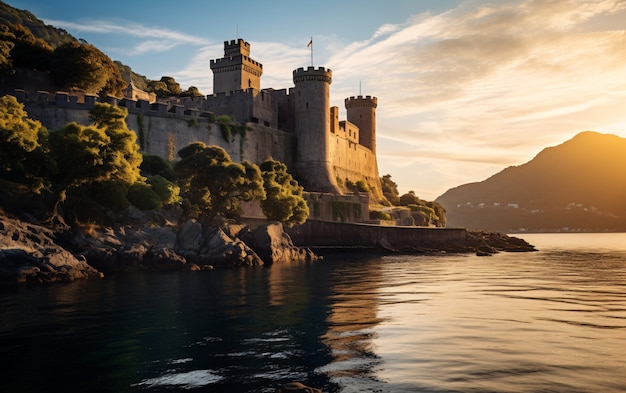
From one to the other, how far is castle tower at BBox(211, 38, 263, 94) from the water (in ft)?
185

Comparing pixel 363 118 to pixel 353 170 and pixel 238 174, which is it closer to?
pixel 353 170

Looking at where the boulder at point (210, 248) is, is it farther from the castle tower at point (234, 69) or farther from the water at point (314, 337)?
the castle tower at point (234, 69)

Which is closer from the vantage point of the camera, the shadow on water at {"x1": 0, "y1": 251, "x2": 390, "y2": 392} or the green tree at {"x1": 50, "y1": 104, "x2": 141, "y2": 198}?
the shadow on water at {"x1": 0, "y1": 251, "x2": 390, "y2": 392}

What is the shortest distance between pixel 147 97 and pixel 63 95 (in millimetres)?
21676

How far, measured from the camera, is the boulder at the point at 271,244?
44.8 metres

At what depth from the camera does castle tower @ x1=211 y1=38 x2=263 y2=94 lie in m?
79.1

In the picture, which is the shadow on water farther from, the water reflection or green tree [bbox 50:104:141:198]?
green tree [bbox 50:104:141:198]

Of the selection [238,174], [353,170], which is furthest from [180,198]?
[353,170]

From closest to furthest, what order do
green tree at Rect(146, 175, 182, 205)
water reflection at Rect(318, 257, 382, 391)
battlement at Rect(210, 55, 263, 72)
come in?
1. water reflection at Rect(318, 257, 382, 391)
2. green tree at Rect(146, 175, 182, 205)
3. battlement at Rect(210, 55, 263, 72)

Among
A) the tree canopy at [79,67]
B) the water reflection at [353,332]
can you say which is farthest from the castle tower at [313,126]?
the water reflection at [353,332]

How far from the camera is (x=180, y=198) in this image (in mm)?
43906

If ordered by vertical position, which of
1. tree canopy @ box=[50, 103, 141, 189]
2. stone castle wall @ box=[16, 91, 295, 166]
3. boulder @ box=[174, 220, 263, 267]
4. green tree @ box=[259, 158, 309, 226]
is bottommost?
boulder @ box=[174, 220, 263, 267]

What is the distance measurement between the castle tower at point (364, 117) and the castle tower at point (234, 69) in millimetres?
24154

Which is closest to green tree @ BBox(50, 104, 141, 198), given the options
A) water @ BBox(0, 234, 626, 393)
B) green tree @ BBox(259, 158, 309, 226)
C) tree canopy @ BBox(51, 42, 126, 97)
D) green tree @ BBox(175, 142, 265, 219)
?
green tree @ BBox(175, 142, 265, 219)
